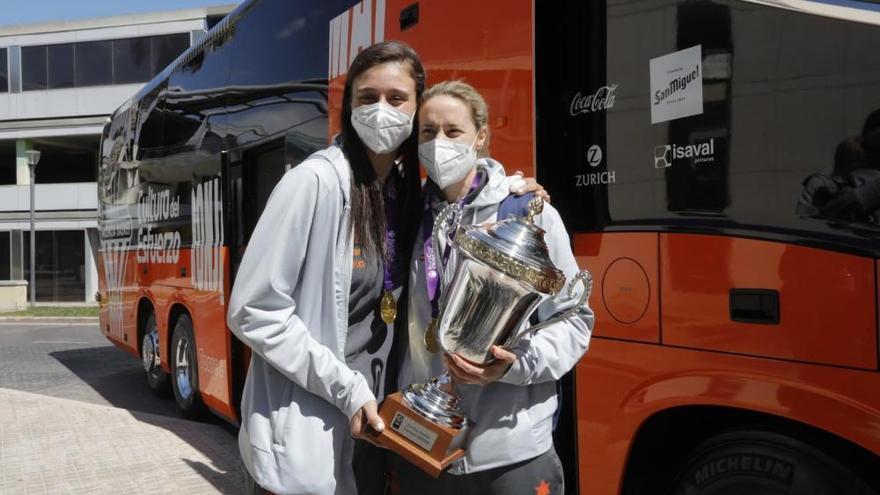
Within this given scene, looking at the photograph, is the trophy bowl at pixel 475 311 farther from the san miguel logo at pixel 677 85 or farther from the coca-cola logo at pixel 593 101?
the coca-cola logo at pixel 593 101

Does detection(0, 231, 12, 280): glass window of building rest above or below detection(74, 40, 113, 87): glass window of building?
below

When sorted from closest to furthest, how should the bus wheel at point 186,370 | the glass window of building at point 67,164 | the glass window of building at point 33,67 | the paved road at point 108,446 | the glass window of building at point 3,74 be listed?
the paved road at point 108,446, the bus wheel at point 186,370, the glass window of building at point 33,67, the glass window of building at point 3,74, the glass window of building at point 67,164

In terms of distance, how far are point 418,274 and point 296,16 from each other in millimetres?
3576

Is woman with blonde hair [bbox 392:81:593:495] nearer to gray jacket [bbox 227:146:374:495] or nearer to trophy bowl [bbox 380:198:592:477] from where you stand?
trophy bowl [bbox 380:198:592:477]

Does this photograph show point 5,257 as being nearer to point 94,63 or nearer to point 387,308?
point 94,63

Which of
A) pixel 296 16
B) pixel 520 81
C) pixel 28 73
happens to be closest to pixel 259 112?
pixel 296 16

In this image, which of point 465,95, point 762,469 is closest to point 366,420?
point 465,95

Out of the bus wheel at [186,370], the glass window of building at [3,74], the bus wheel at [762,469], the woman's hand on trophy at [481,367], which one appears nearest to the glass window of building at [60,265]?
the glass window of building at [3,74]

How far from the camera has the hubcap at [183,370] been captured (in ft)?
24.1

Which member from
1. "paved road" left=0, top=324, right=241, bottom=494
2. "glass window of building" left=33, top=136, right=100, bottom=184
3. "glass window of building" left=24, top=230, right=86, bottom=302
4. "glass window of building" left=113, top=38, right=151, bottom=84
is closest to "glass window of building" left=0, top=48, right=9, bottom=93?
"glass window of building" left=33, top=136, right=100, bottom=184

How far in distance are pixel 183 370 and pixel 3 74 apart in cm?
2848

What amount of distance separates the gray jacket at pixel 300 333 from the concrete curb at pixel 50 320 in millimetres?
20130

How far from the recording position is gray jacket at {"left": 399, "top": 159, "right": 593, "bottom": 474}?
1908mm

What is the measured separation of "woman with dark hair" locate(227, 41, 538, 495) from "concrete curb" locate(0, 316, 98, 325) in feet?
65.9
